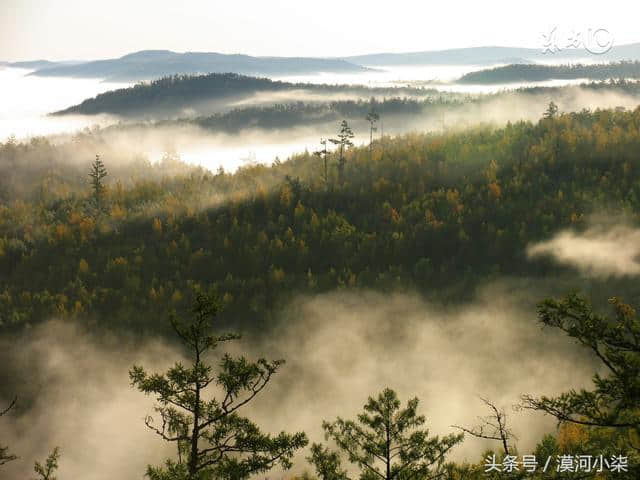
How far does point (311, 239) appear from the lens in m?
176

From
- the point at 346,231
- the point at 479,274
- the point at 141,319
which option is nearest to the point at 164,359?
the point at 141,319

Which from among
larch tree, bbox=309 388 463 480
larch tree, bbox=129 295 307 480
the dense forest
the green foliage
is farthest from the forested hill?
larch tree, bbox=129 295 307 480

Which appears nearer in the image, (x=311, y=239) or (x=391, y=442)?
(x=391, y=442)

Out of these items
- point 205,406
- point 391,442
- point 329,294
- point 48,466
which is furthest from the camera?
point 329,294

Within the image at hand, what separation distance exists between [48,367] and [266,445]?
532 ft

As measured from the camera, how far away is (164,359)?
5586 inches

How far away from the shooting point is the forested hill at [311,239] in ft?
518

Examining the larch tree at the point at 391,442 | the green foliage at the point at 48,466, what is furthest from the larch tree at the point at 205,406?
the green foliage at the point at 48,466

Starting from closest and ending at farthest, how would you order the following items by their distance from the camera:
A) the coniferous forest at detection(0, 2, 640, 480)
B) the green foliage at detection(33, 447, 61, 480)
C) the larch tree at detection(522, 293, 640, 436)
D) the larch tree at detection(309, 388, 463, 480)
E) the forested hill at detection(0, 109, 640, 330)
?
the larch tree at detection(522, 293, 640, 436)
the green foliage at detection(33, 447, 61, 480)
the larch tree at detection(309, 388, 463, 480)
the coniferous forest at detection(0, 2, 640, 480)
the forested hill at detection(0, 109, 640, 330)

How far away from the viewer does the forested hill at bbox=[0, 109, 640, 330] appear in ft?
518

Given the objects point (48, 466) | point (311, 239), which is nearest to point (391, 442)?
point (48, 466)

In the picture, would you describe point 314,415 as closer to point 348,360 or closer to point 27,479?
point 348,360

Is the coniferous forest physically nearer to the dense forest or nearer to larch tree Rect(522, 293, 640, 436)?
the dense forest

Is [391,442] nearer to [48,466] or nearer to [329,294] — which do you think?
[48,466]
